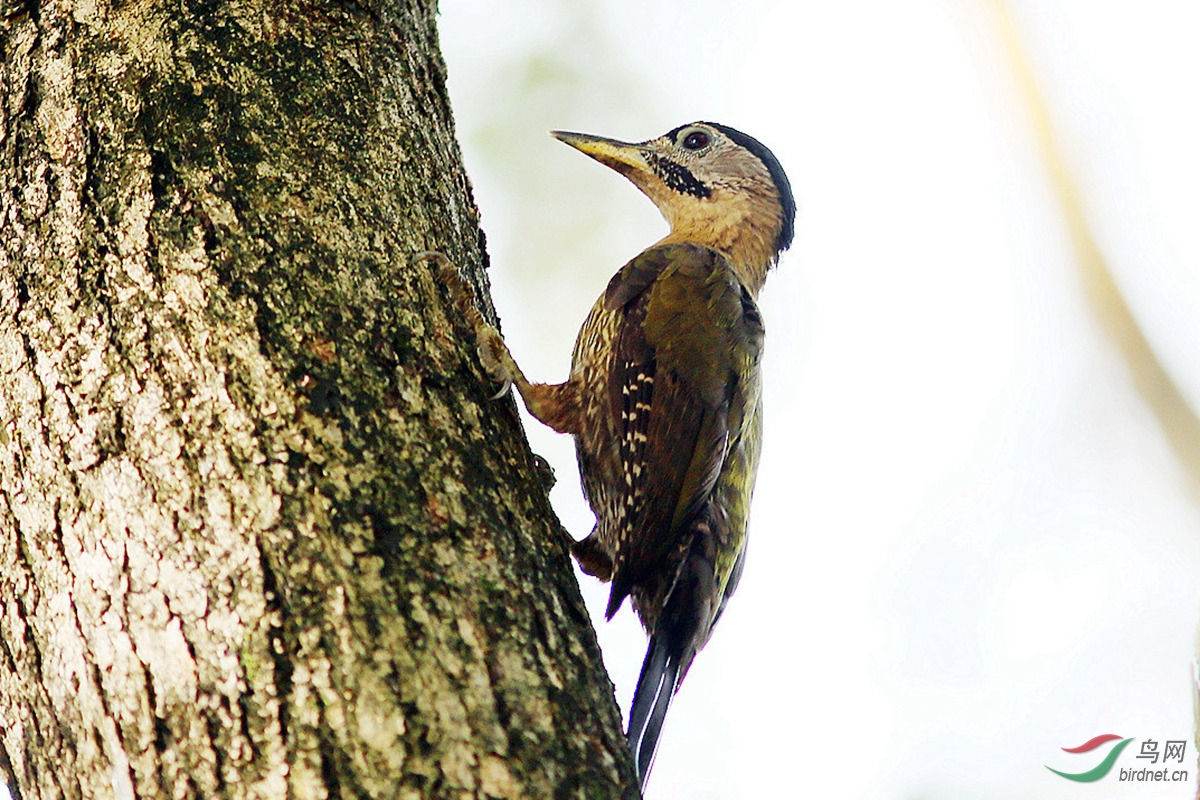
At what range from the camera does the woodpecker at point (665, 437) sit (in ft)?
9.73

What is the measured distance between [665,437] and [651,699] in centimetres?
71

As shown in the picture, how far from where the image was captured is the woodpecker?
9.73ft

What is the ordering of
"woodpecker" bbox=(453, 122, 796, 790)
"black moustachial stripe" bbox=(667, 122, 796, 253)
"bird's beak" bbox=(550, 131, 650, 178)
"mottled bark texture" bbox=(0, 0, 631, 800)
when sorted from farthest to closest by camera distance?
"black moustachial stripe" bbox=(667, 122, 796, 253), "bird's beak" bbox=(550, 131, 650, 178), "woodpecker" bbox=(453, 122, 796, 790), "mottled bark texture" bbox=(0, 0, 631, 800)

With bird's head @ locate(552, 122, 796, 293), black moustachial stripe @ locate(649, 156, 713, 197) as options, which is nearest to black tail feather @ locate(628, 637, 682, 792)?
bird's head @ locate(552, 122, 796, 293)

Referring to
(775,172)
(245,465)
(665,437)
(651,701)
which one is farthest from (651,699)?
(775,172)

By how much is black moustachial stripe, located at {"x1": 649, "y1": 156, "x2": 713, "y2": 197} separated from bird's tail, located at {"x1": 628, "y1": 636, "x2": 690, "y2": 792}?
1.89 m

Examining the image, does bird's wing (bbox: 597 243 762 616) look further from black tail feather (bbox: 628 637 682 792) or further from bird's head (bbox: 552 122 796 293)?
bird's head (bbox: 552 122 796 293)

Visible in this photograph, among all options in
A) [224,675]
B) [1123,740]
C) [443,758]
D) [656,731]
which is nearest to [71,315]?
[224,675]

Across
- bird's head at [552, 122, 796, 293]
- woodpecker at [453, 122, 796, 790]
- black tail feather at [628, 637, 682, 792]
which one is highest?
bird's head at [552, 122, 796, 293]

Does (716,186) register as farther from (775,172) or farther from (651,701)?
(651,701)

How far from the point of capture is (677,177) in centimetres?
423

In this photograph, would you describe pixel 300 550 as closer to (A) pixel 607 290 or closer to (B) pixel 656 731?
(B) pixel 656 731

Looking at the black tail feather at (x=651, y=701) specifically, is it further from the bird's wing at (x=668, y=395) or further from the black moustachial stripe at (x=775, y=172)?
the black moustachial stripe at (x=775, y=172)

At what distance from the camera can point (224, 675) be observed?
150cm
